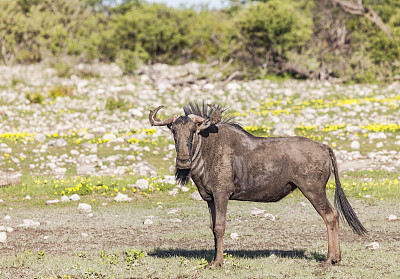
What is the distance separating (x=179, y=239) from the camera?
32.9 ft

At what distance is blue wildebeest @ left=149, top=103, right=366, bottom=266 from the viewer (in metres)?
7.93

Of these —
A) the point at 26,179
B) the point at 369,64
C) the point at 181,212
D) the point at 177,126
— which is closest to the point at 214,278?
the point at 177,126

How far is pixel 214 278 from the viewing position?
733 cm

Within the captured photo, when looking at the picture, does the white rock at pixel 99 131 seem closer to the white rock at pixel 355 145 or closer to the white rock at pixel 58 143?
the white rock at pixel 58 143

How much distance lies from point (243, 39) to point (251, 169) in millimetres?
26371

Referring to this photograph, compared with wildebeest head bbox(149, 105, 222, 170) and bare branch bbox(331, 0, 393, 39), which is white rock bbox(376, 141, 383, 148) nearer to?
wildebeest head bbox(149, 105, 222, 170)

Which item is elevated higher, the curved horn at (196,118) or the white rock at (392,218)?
the curved horn at (196,118)

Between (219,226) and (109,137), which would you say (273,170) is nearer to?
(219,226)

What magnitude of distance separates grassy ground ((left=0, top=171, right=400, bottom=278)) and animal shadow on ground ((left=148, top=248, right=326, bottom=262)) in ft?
0.05

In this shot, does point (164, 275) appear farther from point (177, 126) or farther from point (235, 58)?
point (235, 58)

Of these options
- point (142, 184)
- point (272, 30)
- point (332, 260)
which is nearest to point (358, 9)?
point (272, 30)

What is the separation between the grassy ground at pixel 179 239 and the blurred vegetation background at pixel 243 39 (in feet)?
61.1

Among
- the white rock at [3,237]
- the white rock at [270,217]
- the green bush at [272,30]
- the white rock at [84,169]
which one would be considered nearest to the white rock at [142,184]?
the white rock at [84,169]

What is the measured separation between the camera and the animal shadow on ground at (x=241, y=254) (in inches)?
335
